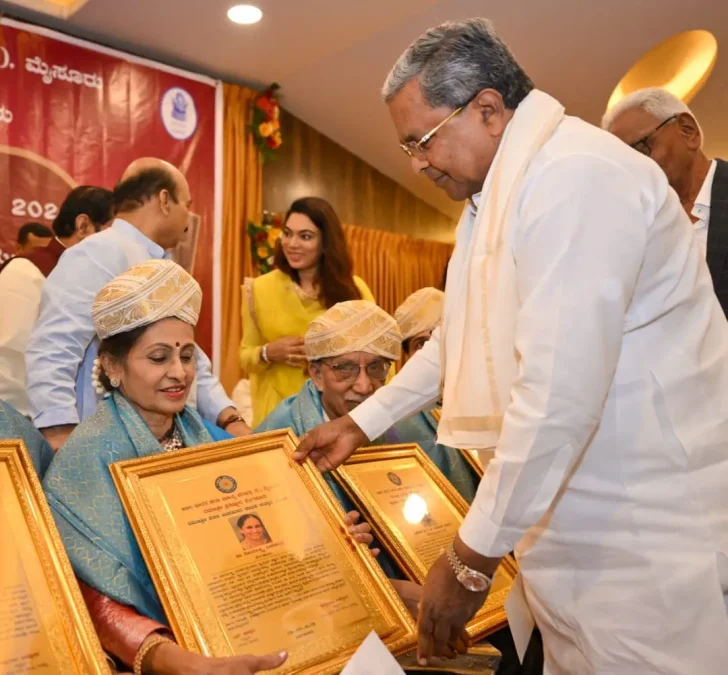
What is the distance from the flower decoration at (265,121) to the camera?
5.86m

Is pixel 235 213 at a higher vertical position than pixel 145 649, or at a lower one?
higher

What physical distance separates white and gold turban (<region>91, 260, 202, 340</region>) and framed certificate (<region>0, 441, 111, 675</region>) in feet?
1.86

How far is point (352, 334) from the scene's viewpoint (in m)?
2.62

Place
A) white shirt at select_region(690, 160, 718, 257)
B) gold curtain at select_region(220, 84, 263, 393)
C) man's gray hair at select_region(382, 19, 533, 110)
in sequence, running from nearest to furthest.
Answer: man's gray hair at select_region(382, 19, 533, 110) < white shirt at select_region(690, 160, 718, 257) < gold curtain at select_region(220, 84, 263, 393)

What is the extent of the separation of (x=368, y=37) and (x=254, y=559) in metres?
4.29

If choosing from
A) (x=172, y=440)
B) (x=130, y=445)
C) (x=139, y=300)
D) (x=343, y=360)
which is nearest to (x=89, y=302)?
(x=139, y=300)

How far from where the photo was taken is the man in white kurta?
4.03ft

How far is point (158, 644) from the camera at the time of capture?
1.46 metres

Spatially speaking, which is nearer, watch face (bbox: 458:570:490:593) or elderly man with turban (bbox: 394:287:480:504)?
watch face (bbox: 458:570:490:593)

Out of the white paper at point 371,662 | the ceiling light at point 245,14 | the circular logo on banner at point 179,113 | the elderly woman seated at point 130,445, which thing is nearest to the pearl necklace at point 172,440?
the elderly woman seated at point 130,445

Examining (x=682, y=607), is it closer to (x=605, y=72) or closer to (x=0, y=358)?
(x=0, y=358)

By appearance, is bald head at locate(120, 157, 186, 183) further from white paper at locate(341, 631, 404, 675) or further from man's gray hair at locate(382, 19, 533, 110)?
white paper at locate(341, 631, 404, 675)

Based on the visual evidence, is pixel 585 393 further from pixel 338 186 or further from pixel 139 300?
pixel 338 186

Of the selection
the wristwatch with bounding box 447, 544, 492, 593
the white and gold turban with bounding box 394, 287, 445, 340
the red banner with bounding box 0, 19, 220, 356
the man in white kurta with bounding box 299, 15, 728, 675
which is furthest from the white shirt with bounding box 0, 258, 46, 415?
the wristwatch with bounding box 447, 544, 492, 593
